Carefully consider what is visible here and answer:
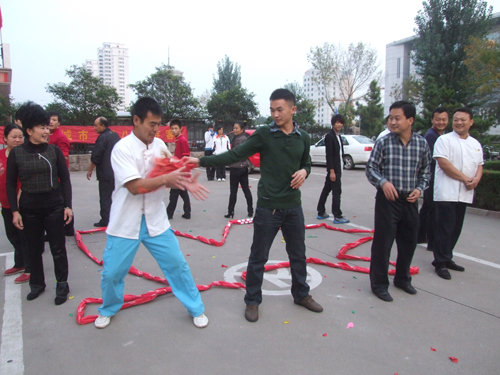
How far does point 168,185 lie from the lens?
2.73 metres

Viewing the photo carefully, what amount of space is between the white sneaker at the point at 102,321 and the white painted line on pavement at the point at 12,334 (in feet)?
1.75

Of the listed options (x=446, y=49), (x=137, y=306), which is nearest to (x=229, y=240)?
(x=137, y=306)

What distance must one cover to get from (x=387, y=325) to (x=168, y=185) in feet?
6.90

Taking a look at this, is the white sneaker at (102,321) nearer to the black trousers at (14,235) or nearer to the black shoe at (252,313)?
the black shoe at (252,313)

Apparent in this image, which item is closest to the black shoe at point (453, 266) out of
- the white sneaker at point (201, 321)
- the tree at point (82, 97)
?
the white sneaker at point (201, 321)

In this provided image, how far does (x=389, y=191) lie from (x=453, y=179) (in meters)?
1.24

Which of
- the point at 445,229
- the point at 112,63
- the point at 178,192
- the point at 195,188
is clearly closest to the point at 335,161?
the point at 445,229

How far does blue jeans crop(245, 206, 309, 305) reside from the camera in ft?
10.3

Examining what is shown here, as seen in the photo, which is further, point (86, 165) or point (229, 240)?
point (86, 165)

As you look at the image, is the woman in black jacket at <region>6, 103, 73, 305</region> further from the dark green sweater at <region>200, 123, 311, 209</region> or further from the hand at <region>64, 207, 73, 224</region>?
the dark green sweater at <region>200, 123, 311, 209</region>

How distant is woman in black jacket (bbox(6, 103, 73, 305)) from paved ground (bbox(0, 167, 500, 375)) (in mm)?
342

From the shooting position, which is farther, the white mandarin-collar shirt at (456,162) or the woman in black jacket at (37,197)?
the white mandarin-collar shirt at (456,162)

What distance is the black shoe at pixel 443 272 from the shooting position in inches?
163

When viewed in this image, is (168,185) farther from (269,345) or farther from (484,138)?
(484,138)
